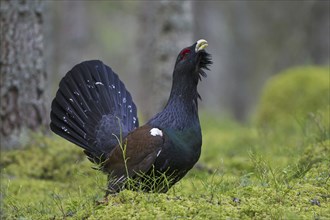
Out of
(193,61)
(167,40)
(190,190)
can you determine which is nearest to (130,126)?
(190,190)

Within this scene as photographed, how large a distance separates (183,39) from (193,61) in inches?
200

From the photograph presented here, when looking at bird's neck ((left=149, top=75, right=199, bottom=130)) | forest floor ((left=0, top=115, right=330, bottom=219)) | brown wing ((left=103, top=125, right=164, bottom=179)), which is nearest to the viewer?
forest floor ((left=0, top=115, right=330, bottom=219))

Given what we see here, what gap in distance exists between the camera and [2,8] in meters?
7.83

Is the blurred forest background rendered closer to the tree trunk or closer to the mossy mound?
the tree trunk

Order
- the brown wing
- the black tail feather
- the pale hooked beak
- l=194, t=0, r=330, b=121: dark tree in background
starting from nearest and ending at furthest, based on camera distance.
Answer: the brown wing < the pale hooked beak < the black tail feather < l=194, t=0, r=330, b=121: dark tree in background

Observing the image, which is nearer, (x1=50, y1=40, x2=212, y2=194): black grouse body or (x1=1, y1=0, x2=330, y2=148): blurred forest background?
(x1=50, y1=40, x2=212, y2=194): black grouse body

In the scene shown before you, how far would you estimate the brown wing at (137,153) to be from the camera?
5078mm

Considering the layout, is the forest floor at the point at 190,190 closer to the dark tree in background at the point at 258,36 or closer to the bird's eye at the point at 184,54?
the bird's eye at the point at 184,54

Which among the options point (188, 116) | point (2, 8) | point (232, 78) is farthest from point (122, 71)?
point (188, 116)

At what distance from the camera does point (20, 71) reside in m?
7.89

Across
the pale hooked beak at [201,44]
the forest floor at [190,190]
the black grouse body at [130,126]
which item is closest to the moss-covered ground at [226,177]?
the forest floor at [190,190]

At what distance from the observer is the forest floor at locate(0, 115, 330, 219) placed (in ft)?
14.0

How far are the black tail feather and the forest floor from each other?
0.50 metres

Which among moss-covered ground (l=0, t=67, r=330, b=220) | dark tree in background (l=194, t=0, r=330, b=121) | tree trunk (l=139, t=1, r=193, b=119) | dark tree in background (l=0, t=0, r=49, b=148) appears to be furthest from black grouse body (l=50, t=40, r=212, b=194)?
dark tree in background (l=194, t=0, r=330, b=121)
